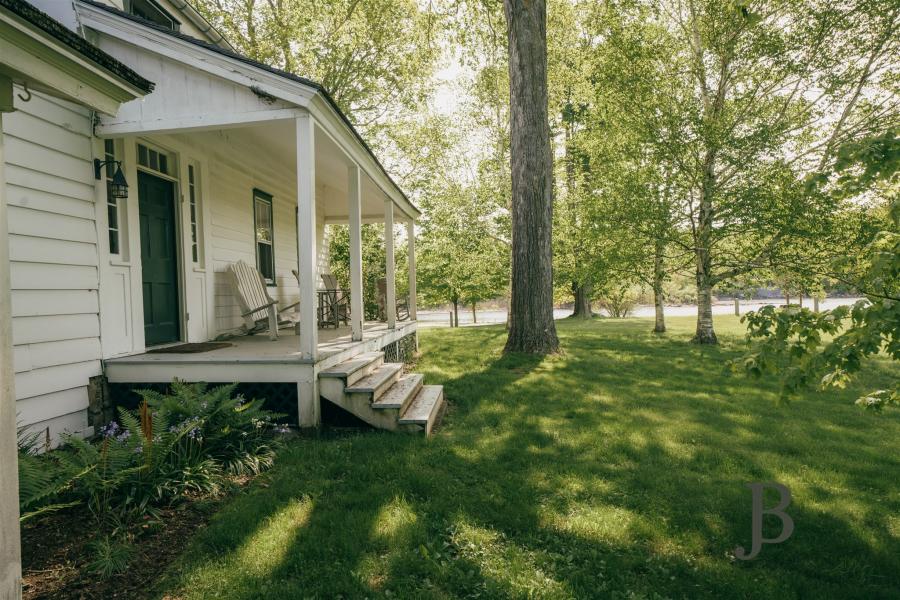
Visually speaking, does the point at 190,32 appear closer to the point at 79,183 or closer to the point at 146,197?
the point at 146,197

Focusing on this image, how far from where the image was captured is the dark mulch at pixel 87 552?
2.29 m

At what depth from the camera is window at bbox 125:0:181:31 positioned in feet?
20.1

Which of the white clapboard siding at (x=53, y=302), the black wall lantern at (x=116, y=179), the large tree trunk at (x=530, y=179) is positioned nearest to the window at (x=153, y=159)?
the black wall lantern at (x=116, y=179)

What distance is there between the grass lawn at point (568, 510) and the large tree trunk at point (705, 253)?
5.17 metres

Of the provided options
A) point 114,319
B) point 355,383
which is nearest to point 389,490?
point 355,383

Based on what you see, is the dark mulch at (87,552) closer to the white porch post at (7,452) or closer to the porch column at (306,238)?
the white porch post at (7,452)

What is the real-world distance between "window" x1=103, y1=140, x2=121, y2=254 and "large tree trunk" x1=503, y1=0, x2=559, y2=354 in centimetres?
567

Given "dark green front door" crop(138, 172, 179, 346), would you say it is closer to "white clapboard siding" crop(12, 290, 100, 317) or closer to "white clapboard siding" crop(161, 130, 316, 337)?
"white clapboard siding" crop(161, 130, 316, 337)

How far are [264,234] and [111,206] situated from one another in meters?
3.83

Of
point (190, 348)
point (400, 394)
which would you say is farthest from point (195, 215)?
point (400, 394)

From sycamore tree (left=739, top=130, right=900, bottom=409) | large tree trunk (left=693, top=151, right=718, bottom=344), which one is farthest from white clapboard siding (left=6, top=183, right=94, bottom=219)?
large tree trunk (left=693, top=151, right=718, bottom=344)

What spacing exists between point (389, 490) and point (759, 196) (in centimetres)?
923

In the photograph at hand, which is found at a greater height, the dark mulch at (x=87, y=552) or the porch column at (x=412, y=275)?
the porch column at (x=412, y=275)

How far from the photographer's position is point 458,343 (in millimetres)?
10852
